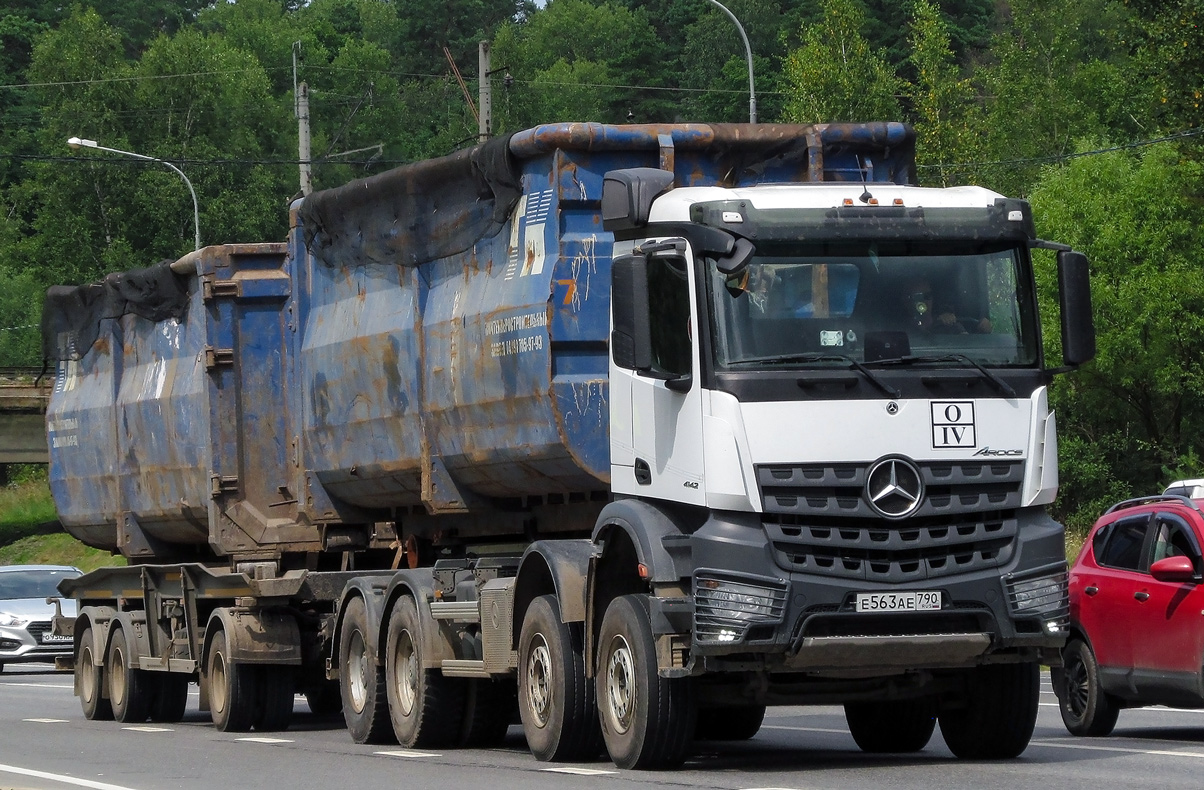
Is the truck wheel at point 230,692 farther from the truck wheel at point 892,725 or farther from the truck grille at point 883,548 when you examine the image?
the truck grille at point 883,548

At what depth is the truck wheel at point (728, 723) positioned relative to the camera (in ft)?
46.9

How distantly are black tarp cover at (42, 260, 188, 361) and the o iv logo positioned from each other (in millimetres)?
9846

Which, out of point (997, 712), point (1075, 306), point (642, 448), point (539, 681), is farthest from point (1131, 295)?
point (642, 448)

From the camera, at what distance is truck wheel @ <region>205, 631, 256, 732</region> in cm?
1764

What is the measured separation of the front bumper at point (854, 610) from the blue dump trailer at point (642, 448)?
2 cm

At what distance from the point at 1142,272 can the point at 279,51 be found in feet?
226

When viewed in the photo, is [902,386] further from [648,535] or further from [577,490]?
[577,490]

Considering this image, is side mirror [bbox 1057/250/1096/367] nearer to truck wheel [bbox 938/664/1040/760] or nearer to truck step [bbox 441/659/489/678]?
truck wheel [bbox 938/664/1040/760]

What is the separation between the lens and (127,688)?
790 inches

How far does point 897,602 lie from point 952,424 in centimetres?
100

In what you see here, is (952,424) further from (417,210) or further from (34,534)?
Answer: (34,534)

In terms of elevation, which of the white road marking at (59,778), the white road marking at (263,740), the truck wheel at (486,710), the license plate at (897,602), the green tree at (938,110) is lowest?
the white road marking at (263,740)

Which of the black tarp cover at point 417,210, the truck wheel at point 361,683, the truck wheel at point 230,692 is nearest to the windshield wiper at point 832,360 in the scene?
the black tarp cover at point 417,210

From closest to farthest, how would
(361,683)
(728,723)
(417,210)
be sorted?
(728,723) < (417,210) < (361,683)
